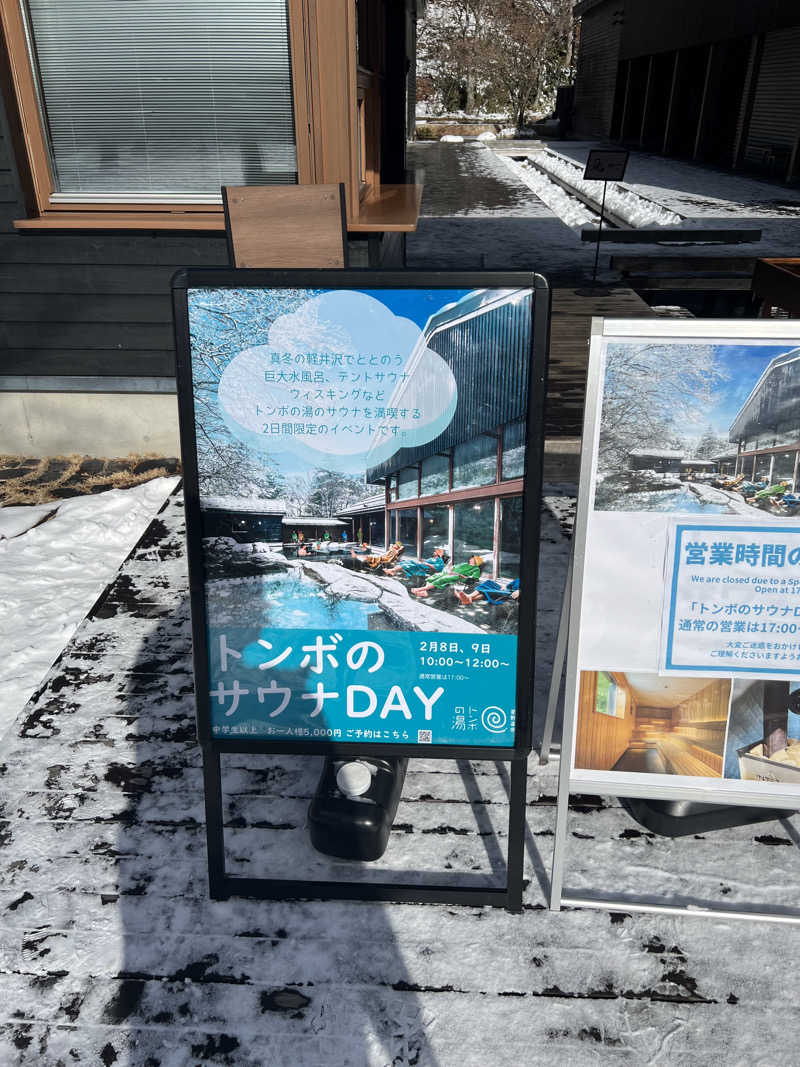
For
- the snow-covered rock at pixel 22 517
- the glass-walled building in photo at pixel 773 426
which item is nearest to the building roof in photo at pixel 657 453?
the glass-walled building in photo at pixel 773 426

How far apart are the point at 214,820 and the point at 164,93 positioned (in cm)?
463

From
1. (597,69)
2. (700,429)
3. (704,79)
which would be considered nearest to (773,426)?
(700,429)

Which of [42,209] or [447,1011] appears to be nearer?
[447,1011]

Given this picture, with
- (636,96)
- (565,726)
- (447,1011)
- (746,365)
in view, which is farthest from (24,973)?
(636,96)

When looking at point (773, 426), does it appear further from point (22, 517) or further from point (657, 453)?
point (22, 517)

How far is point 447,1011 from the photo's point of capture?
7.02ft

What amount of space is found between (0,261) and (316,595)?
4.72m

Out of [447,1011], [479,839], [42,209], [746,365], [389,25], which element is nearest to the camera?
[746,365]

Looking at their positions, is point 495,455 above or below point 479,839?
above

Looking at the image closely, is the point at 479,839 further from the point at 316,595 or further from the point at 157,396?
the point at 157,396

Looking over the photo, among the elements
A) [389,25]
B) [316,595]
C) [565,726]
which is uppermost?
Answer: [389,25]

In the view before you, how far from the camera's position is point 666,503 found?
212 cm

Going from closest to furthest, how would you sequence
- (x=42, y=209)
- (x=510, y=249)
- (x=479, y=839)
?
1. (x=479, y=839)
2. (x=42, y=209)
3. (x=510, y=249)

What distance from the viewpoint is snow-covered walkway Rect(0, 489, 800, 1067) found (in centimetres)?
207
